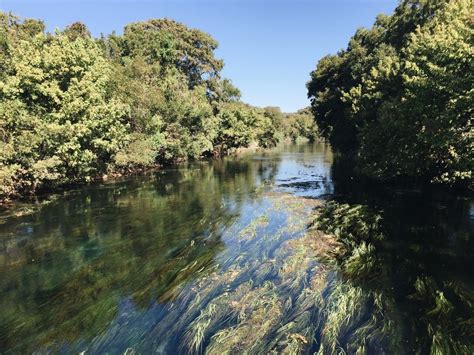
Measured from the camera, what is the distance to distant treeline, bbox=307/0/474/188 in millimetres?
17594

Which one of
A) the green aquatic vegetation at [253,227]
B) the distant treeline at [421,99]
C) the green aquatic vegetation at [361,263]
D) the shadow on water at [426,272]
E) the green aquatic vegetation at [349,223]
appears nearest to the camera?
the shadow on water at [426,272]

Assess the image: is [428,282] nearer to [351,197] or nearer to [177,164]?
[351,197]

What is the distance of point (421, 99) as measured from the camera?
20609 millimetres

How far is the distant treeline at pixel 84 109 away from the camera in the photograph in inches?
1032

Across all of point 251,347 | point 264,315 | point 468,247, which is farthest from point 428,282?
point 251,347

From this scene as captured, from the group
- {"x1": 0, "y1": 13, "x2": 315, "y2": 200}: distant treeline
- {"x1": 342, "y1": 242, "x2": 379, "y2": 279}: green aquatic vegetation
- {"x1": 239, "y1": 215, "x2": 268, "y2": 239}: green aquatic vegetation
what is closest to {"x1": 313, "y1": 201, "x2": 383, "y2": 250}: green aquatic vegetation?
{"x1": 342, "y1": 242, "x2": 379, "y2": 279}: green aquatic vegetation

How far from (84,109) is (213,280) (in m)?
22.9

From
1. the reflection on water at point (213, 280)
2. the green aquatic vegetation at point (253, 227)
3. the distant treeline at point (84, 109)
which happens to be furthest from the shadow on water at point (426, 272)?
the distant treeline at point (84, 109)

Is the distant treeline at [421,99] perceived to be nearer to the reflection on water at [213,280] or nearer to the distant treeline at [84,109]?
the reflection on water at [213,280]

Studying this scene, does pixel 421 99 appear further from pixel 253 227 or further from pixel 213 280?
pixel 213 280

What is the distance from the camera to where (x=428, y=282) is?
37.0 feet

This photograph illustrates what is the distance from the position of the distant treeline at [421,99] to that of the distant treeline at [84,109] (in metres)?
24.0

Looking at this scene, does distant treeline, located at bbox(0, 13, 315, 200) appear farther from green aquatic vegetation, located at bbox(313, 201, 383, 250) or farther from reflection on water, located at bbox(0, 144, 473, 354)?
green aquatic vegetation, located at bbox(313, 201, 383, 250)

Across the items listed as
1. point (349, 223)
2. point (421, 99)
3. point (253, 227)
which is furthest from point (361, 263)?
point (421, 99)
